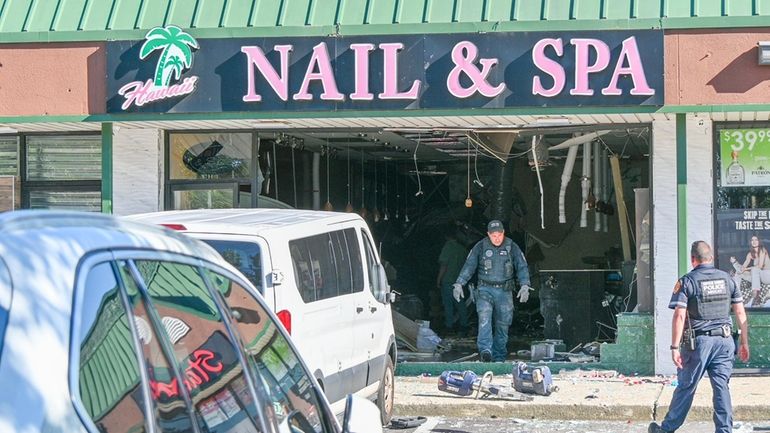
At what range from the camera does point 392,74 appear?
1273 centimetres

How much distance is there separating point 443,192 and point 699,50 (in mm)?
10514

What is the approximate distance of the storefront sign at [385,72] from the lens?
40.6 ft

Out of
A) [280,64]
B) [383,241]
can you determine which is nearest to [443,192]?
[383,241]

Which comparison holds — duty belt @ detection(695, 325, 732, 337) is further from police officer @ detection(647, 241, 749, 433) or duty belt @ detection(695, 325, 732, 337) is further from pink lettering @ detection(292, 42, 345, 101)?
pink lettering @ detection(292, 42, 345, 101)

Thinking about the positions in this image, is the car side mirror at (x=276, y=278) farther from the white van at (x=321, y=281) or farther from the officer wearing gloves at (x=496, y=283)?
the officer wearing gloves at (x=496, y=283)

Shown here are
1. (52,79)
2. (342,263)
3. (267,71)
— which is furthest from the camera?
(52,79)

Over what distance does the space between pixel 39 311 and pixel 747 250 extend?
1183 centimetres

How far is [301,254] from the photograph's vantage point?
8.74m

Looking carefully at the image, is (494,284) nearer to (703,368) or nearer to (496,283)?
(496,283)

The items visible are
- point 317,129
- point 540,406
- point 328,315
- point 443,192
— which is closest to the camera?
point 328,315

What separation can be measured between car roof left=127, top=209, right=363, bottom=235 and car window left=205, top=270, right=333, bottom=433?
3711mm

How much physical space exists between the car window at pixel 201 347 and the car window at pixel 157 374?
78 mm

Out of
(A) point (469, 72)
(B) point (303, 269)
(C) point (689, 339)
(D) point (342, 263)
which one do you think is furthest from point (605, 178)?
(B) point (303, 269)

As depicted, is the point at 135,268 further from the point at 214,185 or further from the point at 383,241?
the point at 383,241
